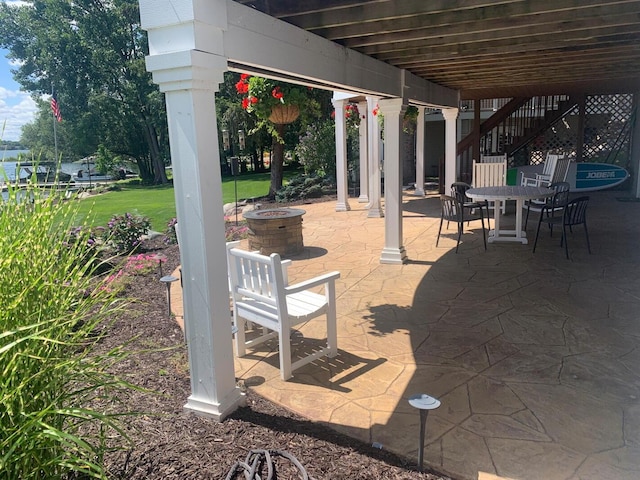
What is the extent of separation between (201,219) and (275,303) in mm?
962

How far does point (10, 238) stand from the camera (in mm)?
1760

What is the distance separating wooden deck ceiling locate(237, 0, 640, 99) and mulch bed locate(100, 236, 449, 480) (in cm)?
241

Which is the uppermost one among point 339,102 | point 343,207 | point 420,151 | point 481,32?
point 339,102

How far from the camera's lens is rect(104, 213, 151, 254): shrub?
7.08m

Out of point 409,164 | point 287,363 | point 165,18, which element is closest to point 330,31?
point 165,18

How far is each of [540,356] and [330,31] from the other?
299 cm

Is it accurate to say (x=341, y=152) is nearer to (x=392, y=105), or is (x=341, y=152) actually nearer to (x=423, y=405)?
(x=392, y=105)

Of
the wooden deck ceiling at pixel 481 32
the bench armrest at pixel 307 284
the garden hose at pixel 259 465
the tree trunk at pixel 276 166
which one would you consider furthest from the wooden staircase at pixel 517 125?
the garden hose at pixel 259 465

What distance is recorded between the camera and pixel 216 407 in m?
2.79

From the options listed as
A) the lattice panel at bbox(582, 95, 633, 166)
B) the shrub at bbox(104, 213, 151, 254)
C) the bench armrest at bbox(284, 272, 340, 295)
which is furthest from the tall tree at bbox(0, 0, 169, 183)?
the bench armrest at bbox(284, 272, 340, 295)

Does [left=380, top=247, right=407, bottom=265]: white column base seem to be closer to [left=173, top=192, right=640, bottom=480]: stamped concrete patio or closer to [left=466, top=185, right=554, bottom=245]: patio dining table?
[left=173, top=192, right=640, bottom=480]: stamped concrete patio

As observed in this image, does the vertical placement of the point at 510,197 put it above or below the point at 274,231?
above

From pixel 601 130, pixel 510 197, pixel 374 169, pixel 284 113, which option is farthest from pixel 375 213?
pixel 601 130

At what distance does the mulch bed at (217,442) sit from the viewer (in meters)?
2.27
